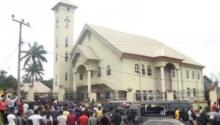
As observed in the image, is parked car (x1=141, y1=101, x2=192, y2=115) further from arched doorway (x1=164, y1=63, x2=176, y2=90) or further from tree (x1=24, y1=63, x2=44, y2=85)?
tree (x1=24, y1=63, x2=44, y2=85)

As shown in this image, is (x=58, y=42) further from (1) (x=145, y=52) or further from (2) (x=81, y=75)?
(1) (x=145, y=52)

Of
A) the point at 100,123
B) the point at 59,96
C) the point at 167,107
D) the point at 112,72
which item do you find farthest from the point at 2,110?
the point at 112,72

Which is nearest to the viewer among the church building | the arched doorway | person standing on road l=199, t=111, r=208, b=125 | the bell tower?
person standing on road l=199, t=111, r=208, b=125

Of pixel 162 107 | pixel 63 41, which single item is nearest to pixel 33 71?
pixel 63 41

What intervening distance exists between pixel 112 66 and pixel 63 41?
404 inches

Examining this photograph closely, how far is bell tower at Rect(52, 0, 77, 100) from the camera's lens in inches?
1885

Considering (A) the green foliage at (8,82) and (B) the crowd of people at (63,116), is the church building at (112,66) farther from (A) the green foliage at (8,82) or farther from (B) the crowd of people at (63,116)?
(B) the crowd of people at (63,116)

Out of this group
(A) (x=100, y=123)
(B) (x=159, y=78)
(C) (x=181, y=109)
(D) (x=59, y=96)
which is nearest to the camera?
(A) (x=100, y=123)

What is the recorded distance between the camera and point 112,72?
41.9m

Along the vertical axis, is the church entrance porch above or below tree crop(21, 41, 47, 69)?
below

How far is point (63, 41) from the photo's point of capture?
49375mm

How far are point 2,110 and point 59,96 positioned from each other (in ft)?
65.4

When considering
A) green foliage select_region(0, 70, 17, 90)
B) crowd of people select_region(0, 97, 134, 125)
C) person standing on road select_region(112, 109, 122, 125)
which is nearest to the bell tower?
green foliage select_region(0, 70, 17, 90)

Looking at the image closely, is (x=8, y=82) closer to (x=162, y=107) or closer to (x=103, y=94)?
(x=103, y=94)
